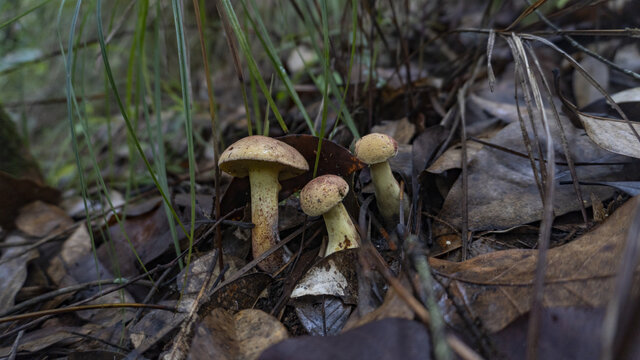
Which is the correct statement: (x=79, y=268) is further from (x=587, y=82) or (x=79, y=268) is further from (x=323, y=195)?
(x=587, y=82)

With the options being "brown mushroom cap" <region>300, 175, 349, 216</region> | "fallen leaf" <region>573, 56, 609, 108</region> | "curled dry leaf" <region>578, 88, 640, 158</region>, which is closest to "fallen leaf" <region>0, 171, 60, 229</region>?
"brown mushroom cap" <region>300, 175, 349, 216</region>

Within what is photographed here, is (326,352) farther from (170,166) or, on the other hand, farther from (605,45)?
(605,45)

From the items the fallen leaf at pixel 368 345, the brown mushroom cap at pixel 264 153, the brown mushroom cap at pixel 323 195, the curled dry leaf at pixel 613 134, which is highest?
the brown mushroom cap at pixel 264 153

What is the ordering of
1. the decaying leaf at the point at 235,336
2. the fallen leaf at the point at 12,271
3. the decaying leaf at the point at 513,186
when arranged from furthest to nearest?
the fallen leaf at the point at 12,271 < the decaying leaf at the point at 513,186 < the decaying leaf at the point at 235,336

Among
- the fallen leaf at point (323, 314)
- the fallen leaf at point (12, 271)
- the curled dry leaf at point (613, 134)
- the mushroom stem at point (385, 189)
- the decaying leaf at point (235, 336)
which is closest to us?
the decaying leaf at point (235, 336)

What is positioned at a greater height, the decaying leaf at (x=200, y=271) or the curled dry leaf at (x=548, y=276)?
the curled dry leaf at (x=548, y=276)

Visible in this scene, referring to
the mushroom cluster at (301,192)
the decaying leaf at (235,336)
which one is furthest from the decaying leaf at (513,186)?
the decaying leaf at (235,336)

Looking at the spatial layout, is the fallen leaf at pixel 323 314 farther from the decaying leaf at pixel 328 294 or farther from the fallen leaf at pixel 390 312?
the fallen leaf at pixel 390 312

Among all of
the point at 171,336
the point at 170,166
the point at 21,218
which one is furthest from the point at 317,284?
the point at 21,218

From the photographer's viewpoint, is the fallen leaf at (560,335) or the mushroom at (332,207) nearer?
the fallen leaf at (560,335)
